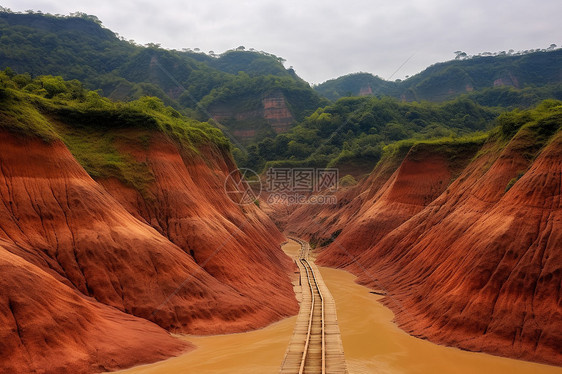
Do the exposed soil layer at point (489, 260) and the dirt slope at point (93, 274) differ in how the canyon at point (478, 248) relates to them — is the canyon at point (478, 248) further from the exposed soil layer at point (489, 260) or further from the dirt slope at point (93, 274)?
the dirt slope at point (93, 274)

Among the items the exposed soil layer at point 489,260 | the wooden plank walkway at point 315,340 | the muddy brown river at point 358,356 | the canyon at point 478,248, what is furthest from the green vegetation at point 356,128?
the muddy brown river at point 358,356

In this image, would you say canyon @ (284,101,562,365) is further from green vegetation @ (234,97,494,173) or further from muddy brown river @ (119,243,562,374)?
green vegetation @ (234,97,494,173)

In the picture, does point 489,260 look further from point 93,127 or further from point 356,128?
point 356,128

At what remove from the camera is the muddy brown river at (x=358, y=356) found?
2073 cm

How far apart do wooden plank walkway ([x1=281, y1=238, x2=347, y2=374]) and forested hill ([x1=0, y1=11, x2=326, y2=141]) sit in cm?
9903

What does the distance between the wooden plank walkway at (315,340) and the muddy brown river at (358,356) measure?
762mm

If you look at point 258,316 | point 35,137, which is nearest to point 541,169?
point 258,316

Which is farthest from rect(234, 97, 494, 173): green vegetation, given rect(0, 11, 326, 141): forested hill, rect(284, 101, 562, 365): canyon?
rect(284, 101, 562, 365): canyon

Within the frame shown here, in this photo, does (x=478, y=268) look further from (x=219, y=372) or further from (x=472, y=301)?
(x=219, y=372)

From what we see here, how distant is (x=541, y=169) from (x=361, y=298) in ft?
56.9

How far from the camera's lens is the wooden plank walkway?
1997 cm

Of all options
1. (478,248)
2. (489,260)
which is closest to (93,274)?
(489,260)

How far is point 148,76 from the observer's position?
520 feet

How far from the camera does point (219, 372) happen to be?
20.3m
